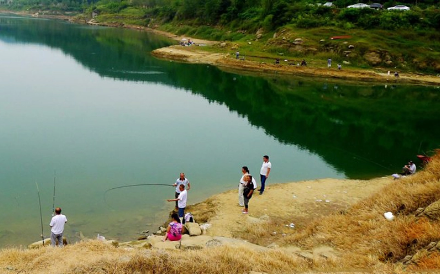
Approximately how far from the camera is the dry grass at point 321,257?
9.05 metres

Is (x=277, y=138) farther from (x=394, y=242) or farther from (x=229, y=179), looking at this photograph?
(x=394, y=242)

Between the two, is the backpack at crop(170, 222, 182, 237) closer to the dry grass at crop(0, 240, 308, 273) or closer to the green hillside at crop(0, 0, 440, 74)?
the dry grass at crop(0, 240, 308, 273)

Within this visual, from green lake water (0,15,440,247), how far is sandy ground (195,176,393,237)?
2.38 meters

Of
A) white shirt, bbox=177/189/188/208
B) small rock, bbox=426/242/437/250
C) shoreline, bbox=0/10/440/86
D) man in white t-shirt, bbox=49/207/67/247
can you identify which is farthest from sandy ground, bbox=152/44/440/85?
man in white t-shirt, bbox=49/207/67/247

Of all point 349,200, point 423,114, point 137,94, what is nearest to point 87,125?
point 137,94

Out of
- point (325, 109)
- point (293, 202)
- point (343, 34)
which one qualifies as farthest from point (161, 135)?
point (343, 34)

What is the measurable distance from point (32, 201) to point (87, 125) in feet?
49.7

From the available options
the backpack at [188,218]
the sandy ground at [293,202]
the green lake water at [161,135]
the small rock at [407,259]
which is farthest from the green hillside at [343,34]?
the small rock at [407,259]

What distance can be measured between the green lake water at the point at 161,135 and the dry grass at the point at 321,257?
5.84 m

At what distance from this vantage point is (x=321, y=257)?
10992mm

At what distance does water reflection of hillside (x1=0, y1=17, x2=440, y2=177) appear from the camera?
30.5m

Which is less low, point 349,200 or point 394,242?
point 394,242

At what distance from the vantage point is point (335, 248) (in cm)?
1195

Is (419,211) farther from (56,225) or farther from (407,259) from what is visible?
(56,225)
